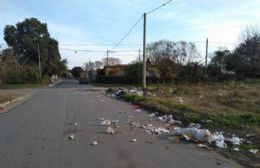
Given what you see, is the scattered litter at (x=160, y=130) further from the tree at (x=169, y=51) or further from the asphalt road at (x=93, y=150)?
the tree at (x=169, y=51)

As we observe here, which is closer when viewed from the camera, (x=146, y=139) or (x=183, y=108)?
(x=146, y=139)

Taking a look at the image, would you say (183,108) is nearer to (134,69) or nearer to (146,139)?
(146,139)

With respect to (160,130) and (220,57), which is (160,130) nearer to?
(160,130)

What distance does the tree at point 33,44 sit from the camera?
88.1m

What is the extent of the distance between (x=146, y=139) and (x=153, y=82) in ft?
177

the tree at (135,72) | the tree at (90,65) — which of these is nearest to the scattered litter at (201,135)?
the tree at (135,72)

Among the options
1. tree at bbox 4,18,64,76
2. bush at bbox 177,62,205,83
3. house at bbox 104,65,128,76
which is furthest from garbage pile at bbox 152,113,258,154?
tree at bbox 4,18,64,76

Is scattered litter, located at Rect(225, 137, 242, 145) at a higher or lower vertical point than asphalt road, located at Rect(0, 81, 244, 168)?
higher

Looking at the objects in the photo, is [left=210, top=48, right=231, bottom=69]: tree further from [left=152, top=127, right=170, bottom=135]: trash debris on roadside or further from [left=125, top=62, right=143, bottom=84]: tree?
[left=152, top=127, right=170, bottom=135]: trash debris on roadside

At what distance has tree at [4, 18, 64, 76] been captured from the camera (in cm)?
8812

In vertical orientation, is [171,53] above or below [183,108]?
above

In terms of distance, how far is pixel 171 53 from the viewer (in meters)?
81.7

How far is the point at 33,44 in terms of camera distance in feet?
289

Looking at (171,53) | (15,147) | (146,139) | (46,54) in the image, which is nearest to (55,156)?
(15,147)
